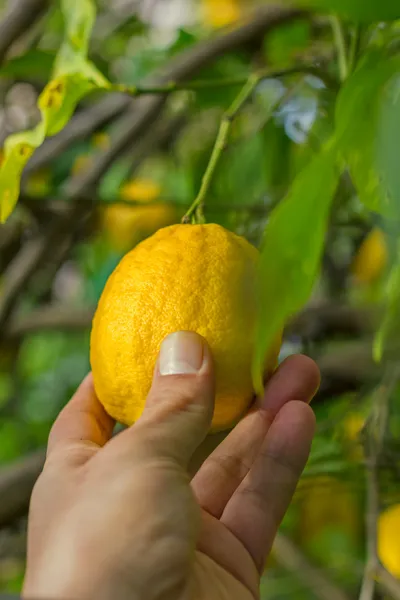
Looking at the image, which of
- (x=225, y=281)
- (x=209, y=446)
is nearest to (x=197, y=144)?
(x=209, y=446)

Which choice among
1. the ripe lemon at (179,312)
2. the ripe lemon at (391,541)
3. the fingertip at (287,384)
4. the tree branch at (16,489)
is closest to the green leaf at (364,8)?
the ripe lemon at (179,312)

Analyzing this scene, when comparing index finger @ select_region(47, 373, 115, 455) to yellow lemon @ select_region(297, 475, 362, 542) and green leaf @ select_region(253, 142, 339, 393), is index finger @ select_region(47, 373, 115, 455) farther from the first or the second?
yellow lemon @ select_region(297, 475, 362, 542)

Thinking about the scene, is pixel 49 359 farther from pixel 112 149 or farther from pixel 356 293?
pixel 112 149

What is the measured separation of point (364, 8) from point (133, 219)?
0.86 m

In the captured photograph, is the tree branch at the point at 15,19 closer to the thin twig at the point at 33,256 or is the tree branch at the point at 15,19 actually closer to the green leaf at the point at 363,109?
the thin twig at the point at 33,256

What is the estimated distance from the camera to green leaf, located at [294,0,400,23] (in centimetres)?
27

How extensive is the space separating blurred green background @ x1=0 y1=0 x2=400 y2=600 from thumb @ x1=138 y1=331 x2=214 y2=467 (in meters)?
0.28

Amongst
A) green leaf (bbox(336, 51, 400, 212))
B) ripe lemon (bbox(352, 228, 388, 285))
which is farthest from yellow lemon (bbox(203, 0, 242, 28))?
green leaf (bbox(336, 51, 400, 212))

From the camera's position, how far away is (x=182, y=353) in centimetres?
40

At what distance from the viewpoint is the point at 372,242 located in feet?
3.79

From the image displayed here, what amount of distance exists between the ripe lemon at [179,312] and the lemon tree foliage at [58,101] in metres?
0.10

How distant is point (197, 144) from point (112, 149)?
18.2 inches

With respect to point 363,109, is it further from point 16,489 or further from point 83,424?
point 16,489

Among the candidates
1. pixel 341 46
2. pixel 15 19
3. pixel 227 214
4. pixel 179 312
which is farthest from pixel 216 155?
pixel 15 19
